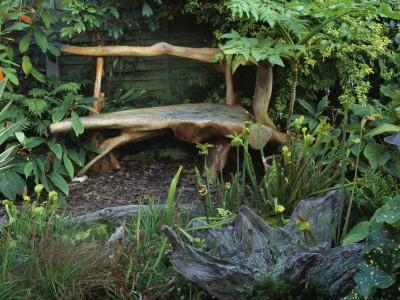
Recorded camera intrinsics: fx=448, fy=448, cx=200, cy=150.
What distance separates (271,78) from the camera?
4664 millimetres

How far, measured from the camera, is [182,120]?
4617 mm

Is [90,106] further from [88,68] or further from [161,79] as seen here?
[161,79]

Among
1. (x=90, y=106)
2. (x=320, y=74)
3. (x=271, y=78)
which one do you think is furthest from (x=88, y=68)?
(x=320, y=74)

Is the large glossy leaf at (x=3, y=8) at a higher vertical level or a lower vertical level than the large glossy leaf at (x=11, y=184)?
higher

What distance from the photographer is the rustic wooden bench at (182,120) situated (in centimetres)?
454

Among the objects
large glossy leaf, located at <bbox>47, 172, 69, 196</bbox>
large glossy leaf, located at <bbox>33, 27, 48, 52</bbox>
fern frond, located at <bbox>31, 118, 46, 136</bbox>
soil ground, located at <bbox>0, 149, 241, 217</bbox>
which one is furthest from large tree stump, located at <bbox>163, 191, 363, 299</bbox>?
large glossy leaf, located at <bbox>33, 27, 48, 52</bbox>

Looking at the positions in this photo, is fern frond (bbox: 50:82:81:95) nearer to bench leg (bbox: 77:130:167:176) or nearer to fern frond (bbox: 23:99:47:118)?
fern frond (bbox: 23:99:47:118)

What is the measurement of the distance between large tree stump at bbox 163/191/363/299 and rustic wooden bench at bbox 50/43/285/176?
175cm

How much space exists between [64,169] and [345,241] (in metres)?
3.00

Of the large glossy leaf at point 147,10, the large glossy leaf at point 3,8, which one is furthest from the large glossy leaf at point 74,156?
the large glossy leaf at point 147,10

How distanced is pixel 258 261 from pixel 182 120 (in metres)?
2.32

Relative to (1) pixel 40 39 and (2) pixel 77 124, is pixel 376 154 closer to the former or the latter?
(2) pixel 77 124

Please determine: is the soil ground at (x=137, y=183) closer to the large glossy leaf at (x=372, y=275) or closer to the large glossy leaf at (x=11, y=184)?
the large glossy leaf at (x=11, y=184)

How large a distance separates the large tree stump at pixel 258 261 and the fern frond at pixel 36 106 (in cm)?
276
